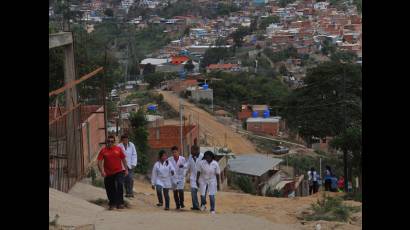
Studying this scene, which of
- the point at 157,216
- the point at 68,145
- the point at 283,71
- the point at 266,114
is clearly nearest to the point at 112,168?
the point at 157,216

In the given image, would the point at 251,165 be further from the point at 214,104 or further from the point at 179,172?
the point at 214,104

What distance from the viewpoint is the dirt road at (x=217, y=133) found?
114ft

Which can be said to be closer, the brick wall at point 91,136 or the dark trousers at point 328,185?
the brick wall at point 91,136

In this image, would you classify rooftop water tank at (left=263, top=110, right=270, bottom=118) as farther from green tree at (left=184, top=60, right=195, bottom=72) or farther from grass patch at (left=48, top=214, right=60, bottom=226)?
grass patch at (left=48, top=214, right=60, bottom=226)

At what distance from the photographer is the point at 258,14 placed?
115625 mm

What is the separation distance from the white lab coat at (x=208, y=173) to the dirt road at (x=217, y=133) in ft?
73.9

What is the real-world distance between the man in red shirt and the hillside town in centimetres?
14

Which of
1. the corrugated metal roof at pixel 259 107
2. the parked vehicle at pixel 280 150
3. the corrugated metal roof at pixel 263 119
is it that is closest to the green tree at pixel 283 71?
the corrugated metal roof at pixel 259 107

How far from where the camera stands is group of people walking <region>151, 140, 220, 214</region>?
34.7 feet

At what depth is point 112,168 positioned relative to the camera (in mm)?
10180

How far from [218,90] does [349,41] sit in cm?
3549

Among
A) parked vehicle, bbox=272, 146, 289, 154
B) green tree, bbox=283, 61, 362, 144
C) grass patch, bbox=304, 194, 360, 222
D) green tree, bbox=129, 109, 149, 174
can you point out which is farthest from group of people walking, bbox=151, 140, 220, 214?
parked vehicle, bbox=272, 146, 289, 154

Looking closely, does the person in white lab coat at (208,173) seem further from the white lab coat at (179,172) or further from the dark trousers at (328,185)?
the dark trousers at (328,185)
